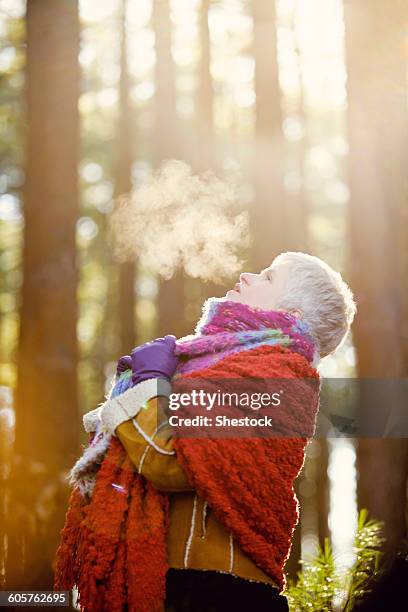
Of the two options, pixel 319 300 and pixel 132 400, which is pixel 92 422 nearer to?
pixel 132 400

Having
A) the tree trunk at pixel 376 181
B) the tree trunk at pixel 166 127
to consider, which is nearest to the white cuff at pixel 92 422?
the tree trunk at pixel 376 181

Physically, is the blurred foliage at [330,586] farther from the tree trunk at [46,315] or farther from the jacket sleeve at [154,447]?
the tree trunk at [46,315]

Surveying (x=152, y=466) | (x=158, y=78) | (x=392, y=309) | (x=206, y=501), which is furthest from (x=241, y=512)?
(x=158, y=78)

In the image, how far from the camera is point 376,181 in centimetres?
591

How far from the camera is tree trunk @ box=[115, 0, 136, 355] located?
10.3 metres

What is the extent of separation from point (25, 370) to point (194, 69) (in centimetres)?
850

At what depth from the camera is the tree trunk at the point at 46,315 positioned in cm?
547

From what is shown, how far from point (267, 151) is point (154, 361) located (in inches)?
204

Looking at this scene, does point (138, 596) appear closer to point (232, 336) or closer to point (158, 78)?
point (232, 336)

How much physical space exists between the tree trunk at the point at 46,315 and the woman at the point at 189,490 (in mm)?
3030

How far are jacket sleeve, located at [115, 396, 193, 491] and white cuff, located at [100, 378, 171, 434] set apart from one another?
0.02 m

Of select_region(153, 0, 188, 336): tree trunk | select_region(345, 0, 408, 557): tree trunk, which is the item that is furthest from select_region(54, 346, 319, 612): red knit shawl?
select_region(153, 0, 188, 336): tree trunk

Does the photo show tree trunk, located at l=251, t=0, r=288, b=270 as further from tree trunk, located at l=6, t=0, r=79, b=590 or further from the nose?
the nose

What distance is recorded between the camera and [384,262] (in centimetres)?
582
